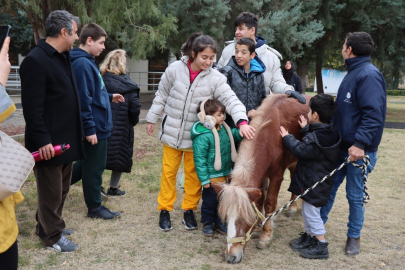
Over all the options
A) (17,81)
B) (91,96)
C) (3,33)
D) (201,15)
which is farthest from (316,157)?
(17,81)

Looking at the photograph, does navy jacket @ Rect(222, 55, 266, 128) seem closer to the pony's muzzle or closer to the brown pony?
the brown pony

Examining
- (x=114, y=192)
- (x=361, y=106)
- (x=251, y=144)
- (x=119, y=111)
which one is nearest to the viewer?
(x=361, y=106)

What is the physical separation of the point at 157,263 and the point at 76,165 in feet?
6.27

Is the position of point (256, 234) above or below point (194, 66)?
below

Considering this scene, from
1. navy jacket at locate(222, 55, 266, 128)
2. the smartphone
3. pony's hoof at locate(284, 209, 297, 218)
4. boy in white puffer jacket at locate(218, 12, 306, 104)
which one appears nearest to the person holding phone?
the smartphone

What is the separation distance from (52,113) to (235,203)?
6.22 feet

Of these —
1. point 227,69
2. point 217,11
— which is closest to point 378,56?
point 217,11

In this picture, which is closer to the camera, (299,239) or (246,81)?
(299,239)

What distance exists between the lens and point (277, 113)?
422 centimetres

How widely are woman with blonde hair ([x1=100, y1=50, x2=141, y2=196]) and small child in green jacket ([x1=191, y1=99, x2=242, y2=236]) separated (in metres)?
1.54

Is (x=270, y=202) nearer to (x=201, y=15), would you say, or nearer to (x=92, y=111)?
(x=92, y=111)

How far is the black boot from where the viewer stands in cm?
411

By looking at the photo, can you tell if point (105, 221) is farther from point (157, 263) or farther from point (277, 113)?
point (277, 113)

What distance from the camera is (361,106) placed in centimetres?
376
